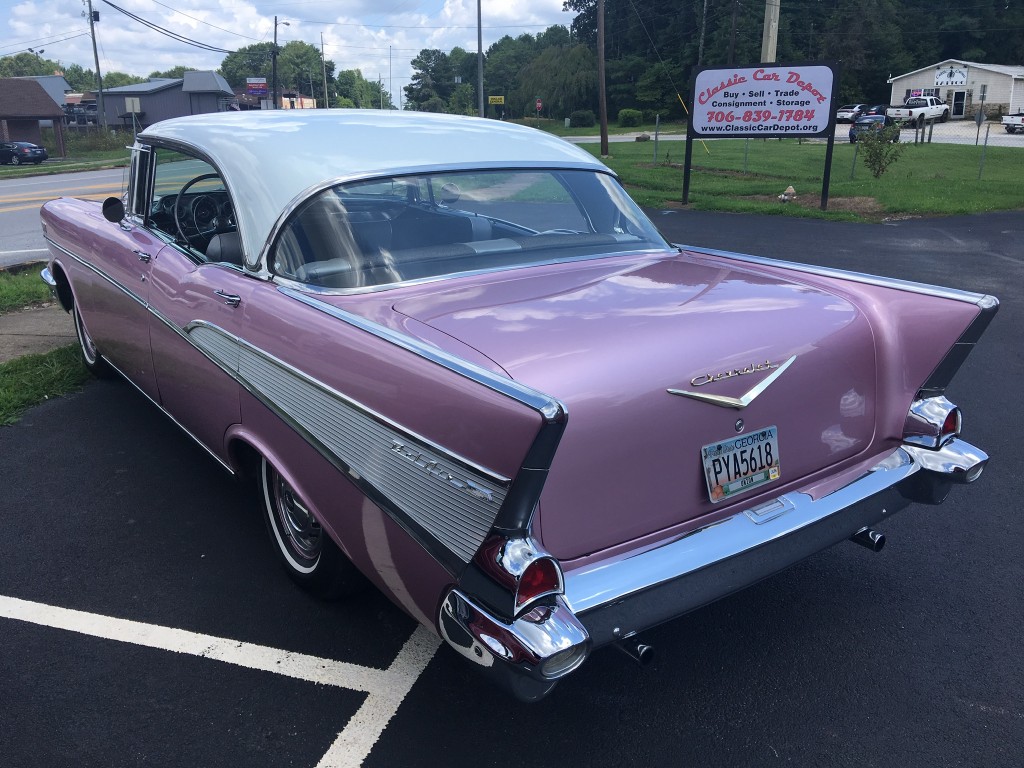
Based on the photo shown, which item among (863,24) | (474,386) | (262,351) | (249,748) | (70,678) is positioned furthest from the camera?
(863,24)

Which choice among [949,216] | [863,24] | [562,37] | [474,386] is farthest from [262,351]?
[562,37]

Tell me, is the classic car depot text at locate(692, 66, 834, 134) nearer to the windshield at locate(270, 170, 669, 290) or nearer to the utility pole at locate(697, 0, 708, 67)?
the windshield at locate(270, 170, 669, 290)

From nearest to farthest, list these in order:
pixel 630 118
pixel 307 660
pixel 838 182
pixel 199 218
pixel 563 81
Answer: pixel 307 660, pixel 199 218, pixel 838 182, pixel 630 118, pixel 563 81

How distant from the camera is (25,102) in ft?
172

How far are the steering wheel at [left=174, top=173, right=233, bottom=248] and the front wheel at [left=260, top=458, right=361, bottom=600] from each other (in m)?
1.36

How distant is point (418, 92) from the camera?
132750 mm

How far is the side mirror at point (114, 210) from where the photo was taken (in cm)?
427

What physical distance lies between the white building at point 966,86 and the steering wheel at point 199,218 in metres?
68.3

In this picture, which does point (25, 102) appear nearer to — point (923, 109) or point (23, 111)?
point (23, 111)

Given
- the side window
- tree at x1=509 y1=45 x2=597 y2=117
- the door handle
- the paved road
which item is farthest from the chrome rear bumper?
tree at x1=509 y1=45 x2=597 y2=117

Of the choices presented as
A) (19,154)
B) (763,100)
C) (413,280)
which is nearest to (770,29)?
(763,100)

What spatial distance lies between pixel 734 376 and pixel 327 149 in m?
1.96

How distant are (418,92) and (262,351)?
13887 centimetres

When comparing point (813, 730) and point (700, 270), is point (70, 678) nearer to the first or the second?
point (813, 730)
